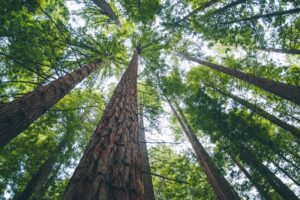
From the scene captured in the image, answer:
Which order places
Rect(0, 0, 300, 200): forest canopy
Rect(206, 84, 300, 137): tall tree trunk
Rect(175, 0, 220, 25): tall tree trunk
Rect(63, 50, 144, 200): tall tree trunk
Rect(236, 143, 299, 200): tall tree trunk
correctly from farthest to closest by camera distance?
Rect(206, 84, 300, 137): tall tree trunk < Rect(175, 0, 220, 25): tall tree trunk < Rect(236, 143, 299, 200): tall tree trunk < Rect(0, 0, 300, 200): forest canopy < Rect(63, 50, 144, 200): tall tree trunk

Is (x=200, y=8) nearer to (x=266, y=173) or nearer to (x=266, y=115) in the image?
(x=266, y=115)

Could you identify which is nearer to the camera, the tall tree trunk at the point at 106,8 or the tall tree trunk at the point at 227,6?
the tall tree trunk at the point at 227,6

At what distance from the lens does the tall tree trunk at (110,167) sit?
132cm

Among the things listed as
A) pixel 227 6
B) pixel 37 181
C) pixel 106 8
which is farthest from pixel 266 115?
pixel 37 181

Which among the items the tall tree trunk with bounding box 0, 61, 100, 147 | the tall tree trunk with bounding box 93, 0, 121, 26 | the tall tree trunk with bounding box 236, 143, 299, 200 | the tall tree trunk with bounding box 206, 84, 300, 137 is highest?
the tall tree trunk with bounding box 93, 0, 121, 26

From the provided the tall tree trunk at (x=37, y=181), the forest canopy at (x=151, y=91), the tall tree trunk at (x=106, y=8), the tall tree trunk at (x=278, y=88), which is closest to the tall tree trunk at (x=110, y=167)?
the forest canopy at (x=151, y=91)

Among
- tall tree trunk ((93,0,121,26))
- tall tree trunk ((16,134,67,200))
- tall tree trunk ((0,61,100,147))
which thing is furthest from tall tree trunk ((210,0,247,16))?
tall tree trunk ((16,134,67,200))

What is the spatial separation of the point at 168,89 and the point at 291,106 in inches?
313

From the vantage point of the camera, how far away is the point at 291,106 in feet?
40.9

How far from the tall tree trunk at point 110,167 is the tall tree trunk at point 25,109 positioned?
1680mm

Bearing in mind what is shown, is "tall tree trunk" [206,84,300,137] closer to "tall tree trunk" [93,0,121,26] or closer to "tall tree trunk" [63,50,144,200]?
"tall tree trunk" [93,0,121,26]

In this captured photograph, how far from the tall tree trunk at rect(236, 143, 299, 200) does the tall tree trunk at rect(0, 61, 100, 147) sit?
8.69 m

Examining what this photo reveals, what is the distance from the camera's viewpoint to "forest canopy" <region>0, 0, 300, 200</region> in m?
5.61

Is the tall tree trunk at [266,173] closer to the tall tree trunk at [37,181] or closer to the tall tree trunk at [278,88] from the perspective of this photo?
the tall tree trunk at [278,88]
